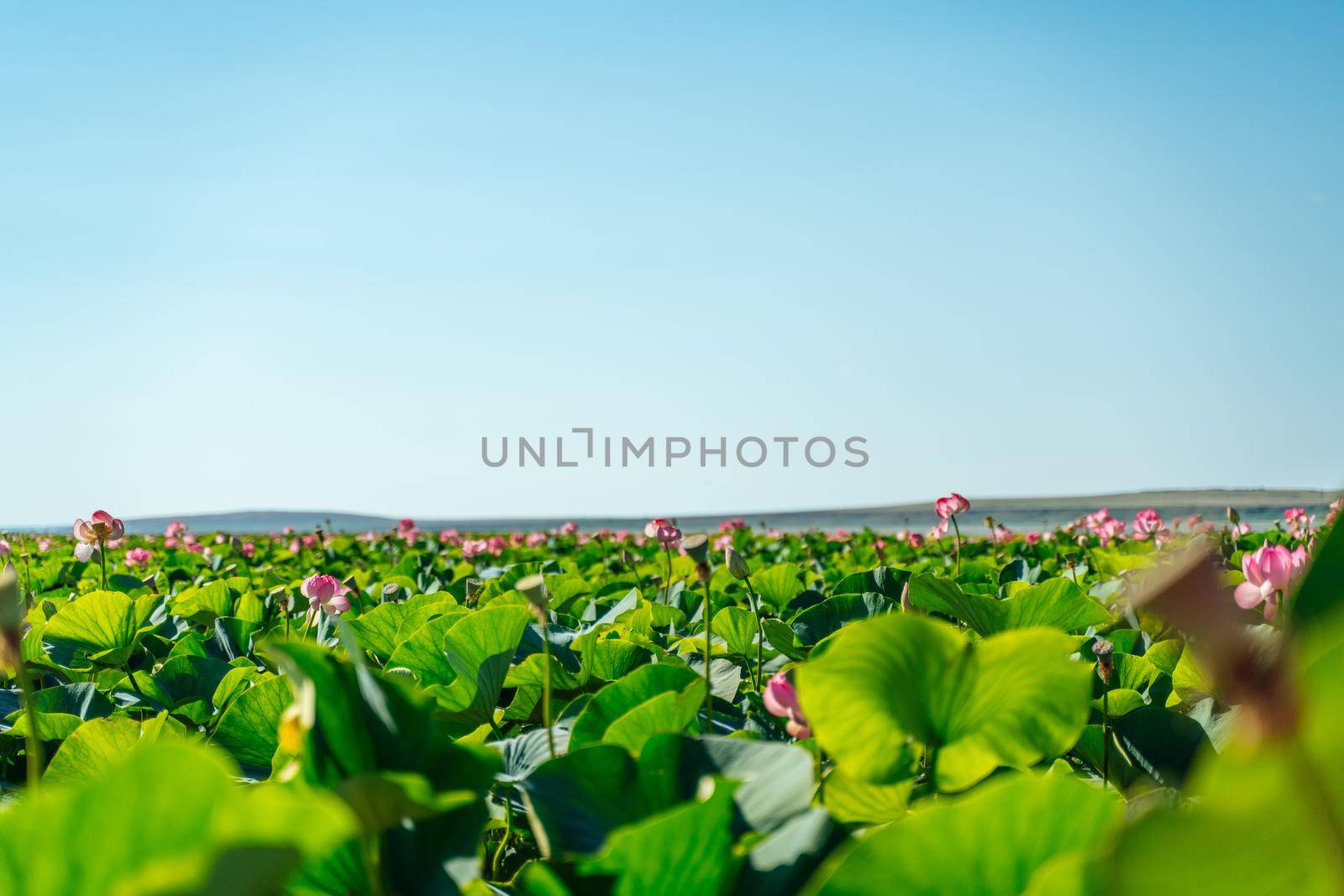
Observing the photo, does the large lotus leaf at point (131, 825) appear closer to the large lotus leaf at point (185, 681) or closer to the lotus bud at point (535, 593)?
the lotus bud at point (535, 593)

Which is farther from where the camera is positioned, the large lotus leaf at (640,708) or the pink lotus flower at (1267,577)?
the pink lotus flower at (1267,577)

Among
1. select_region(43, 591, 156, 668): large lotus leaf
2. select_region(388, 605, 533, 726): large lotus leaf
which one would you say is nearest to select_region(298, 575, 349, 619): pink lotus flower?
select_region(43, 591, 156, 668): large lotus leaf

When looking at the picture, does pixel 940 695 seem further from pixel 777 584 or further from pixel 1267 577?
pixel 777 584

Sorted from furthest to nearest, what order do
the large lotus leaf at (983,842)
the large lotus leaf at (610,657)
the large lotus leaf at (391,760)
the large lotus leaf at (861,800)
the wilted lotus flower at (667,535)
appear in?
the wilted lotus flower at (667,535) < the large lotus leaf at (610,657) < the large lotus leaf at (861,800) < the large lotus leaf at (391,760) < the large lotus leaf at (983,842)

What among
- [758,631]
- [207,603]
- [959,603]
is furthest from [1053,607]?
[207,603]

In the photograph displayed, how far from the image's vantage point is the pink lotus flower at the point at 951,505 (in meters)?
2.93

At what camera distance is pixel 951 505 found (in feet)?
9.78

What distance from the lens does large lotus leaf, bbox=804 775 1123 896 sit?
0.40 meters

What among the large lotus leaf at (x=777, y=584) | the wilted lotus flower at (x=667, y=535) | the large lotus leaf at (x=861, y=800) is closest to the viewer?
the large lotus leaf at (x=861, y=800)

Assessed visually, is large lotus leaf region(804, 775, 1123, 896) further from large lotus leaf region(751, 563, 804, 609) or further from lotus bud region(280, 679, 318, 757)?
large lotus leaf region(751, 563, 804, 609)

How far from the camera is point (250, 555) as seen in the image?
207 inches

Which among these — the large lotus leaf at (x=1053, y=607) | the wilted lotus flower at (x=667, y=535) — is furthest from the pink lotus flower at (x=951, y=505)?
the large lotus leaf at (x=1053, y=607)

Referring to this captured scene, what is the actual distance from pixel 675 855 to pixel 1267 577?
44.5 inches

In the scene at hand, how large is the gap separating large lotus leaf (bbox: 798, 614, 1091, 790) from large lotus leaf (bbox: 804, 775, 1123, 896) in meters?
0.15
